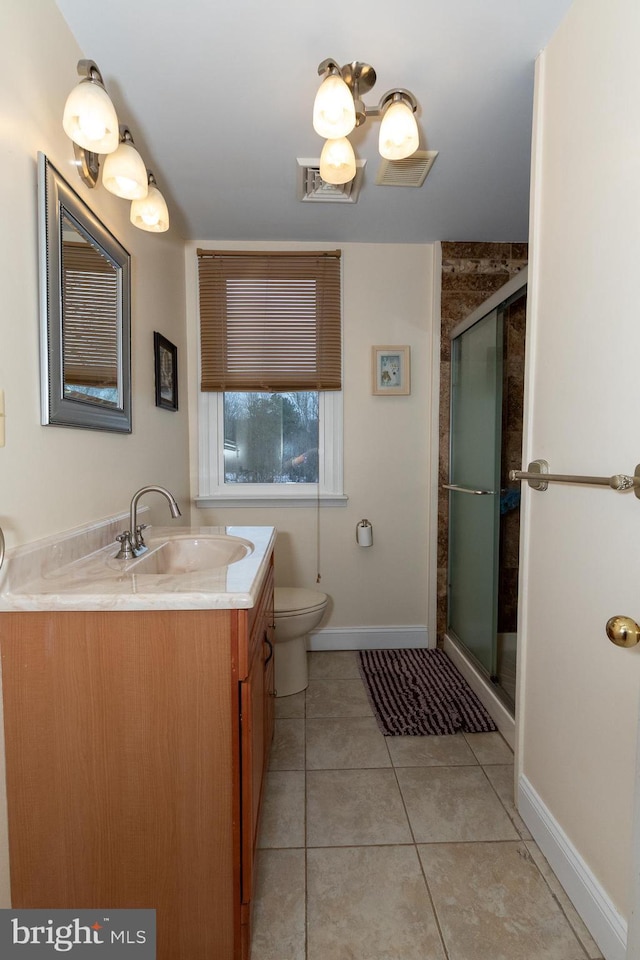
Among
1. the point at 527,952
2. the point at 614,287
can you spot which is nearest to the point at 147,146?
Result: the point at 614,287

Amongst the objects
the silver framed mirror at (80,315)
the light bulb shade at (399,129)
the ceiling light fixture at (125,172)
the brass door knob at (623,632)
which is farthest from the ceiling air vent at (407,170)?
the brass door knob at (623,632)

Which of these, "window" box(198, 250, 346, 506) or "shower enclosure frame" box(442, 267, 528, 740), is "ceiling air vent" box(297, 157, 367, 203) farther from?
"shower enclosure frame" box(442, 267, 528, 740)

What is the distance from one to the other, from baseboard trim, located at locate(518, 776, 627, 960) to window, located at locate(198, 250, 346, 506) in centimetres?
158

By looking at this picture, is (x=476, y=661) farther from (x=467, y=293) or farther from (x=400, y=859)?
(x=467, y=293)

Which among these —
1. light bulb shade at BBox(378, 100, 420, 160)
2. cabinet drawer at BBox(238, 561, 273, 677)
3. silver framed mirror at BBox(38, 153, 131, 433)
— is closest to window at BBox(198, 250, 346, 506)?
silver framed mirror at BBox(38, 153, 131, 433)

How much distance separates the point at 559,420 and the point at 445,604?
1640 mm

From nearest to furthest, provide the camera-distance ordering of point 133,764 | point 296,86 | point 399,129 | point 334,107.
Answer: point 133,764 → point 334,107 → point 399,129 → point 296,86

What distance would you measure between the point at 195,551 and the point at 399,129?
1431 millimetres

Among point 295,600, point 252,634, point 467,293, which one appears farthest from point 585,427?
point 467,293

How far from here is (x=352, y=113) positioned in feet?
4.12

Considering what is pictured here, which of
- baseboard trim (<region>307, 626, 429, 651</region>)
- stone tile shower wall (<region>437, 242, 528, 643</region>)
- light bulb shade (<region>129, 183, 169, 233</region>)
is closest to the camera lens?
light bulb shade (<region>129, 183, 169, 233</region>)

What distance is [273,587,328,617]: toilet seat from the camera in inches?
79.8

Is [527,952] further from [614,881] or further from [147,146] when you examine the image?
[147,146]

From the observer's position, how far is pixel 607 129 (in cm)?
102
